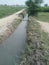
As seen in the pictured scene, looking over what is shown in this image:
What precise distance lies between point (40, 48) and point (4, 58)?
1.13m

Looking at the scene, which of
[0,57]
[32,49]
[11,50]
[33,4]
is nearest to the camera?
[32,49]

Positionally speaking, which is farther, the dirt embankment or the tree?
the tree

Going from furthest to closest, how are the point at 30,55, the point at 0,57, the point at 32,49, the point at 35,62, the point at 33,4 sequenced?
the point at 33,4 < the point at 0,57 < the point at 32,49 < the point at 30,55 < the point at 35,62

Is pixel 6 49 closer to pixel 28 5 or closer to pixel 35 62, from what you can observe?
pixel 35 62

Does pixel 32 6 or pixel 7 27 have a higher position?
pixel 7 27

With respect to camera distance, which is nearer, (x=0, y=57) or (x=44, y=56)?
(x=44, y=56)

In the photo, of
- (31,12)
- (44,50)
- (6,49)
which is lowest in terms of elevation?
(31,12)

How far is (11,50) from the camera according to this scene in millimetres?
7883

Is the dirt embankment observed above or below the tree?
above

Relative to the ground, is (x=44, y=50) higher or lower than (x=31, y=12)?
higher

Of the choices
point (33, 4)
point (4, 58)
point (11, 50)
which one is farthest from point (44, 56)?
point (33, 4)

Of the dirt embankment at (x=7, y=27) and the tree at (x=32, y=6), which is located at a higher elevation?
the dirt embankment at (x=7, y=27)

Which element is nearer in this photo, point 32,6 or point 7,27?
point 7,27

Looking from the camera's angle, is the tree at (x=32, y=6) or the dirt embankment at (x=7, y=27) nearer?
the dirt embankment at (x=7, y=27)
